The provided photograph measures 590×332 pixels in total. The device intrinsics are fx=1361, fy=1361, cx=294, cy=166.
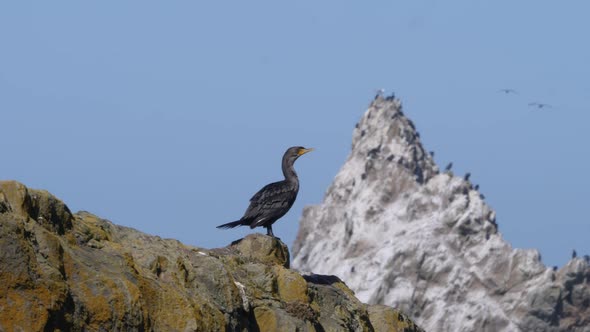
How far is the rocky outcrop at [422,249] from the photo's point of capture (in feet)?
449

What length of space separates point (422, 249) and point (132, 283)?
13094 centimetres

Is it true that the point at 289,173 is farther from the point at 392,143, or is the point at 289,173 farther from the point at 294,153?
the point at 392,143

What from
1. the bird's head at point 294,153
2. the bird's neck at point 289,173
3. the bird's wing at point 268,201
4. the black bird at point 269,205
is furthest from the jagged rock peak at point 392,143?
the bird's wing at point 268,201

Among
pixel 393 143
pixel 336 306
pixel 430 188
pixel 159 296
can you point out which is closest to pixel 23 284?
pixel 159 296

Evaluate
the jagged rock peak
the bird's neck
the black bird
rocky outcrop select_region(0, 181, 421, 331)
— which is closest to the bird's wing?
the black bird

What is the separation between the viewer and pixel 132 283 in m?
20.3

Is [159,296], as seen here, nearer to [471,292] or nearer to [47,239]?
[47,239]

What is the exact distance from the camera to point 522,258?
142375 millimetres

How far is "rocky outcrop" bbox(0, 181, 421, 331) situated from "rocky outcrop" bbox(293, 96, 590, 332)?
4380 inches

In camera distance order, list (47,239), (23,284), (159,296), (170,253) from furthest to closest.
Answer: (170,253), (159,296), (47,239), (23,284)

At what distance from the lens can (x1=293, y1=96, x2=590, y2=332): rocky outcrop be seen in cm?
13700

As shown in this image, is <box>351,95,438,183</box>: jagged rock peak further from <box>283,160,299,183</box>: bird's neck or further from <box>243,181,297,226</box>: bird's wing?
<box>243,181,297,226</box>: bird's wing

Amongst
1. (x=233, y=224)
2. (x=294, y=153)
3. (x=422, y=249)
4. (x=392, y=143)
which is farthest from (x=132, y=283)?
(x=392, y=143)

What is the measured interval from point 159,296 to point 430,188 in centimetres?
14383
